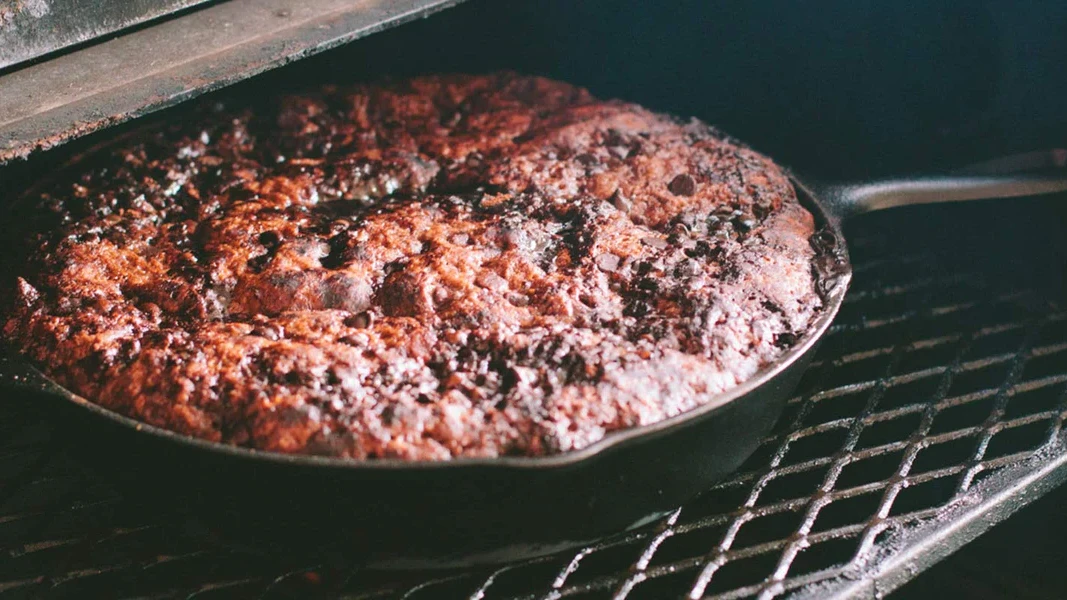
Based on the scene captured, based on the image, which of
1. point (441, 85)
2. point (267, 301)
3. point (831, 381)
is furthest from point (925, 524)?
point (441, 85)

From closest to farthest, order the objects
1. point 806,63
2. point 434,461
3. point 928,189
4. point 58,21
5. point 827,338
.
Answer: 1. point 434,461
2. point 58,21
3. point 928,189
4. point 827,338
5. point 806,63

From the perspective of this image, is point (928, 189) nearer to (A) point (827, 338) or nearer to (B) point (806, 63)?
(A) point (827, 338)

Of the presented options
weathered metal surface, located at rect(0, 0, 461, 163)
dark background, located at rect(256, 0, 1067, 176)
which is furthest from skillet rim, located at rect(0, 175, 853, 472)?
dark background, located at rect(256, 0, 1067, 176)

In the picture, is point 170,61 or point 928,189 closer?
point 170,61

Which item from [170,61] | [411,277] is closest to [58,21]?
[170,61]

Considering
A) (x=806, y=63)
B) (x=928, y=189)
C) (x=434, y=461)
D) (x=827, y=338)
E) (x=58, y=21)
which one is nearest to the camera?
(x=434, y=461)

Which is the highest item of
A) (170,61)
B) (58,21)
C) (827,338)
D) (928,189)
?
(58,21)

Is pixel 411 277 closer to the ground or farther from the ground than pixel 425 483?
farther from the ground

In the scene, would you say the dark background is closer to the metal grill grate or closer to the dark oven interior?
the dark oven interior
